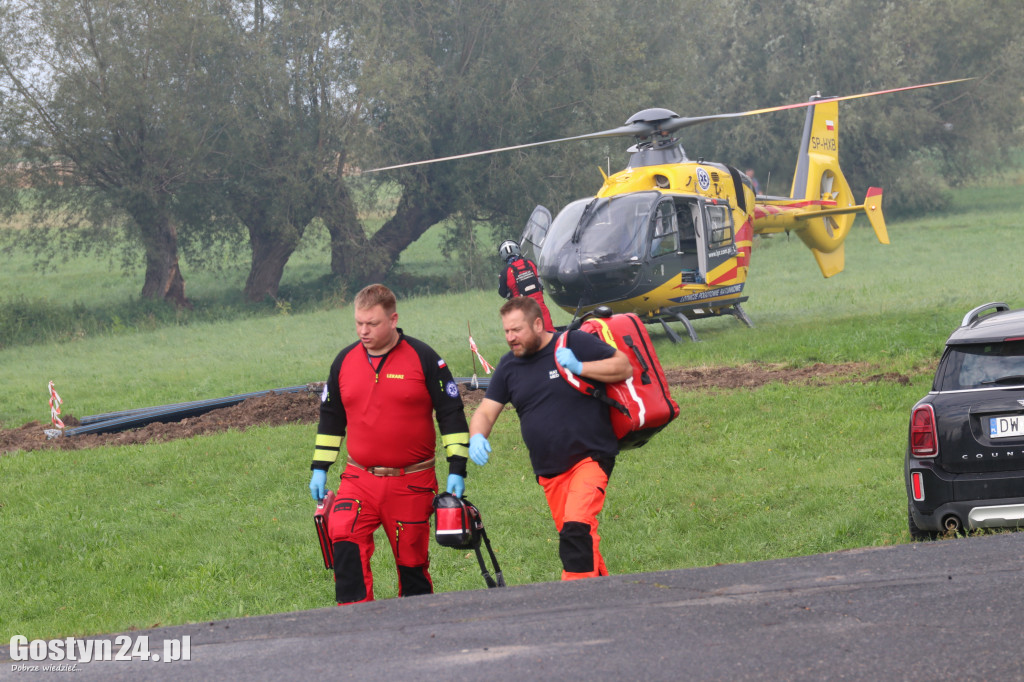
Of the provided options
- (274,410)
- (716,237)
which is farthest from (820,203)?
(274,410)

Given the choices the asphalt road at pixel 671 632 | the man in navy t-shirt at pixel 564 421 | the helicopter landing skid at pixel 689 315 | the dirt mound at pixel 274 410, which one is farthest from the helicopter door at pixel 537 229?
the asphalt road at pixel 671 632

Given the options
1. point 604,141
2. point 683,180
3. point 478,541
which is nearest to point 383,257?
point 604,141

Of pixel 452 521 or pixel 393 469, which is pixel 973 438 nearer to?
pixel 452 521

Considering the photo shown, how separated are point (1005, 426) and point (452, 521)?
331 cm

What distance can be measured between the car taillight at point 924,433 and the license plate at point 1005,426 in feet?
1.02

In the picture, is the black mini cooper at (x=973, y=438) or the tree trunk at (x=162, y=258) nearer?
the black mini cooper at (x=973, y=438)

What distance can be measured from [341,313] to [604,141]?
13533mm

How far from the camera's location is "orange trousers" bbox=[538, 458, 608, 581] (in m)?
5.83

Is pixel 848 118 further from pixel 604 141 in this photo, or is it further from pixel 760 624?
pixel 760 624

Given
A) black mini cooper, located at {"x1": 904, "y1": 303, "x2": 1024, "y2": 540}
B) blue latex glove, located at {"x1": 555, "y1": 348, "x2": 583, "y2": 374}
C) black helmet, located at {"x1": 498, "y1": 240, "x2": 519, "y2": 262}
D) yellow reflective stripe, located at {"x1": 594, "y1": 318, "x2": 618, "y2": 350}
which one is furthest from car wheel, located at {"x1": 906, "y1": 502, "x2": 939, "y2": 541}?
black helmet, located at {"x1": 498, "y1": 240, "x2": 519, "y2": 262}

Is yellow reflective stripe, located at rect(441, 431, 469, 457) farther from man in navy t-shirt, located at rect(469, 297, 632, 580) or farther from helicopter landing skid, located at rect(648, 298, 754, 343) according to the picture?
helicopter landing skid, located at rect(648, 298, 754, 343)

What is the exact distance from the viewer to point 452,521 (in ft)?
19.0

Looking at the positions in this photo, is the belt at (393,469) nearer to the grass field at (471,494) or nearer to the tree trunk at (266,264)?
the grass field at (471,494)

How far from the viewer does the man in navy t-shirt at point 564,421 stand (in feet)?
19.3
